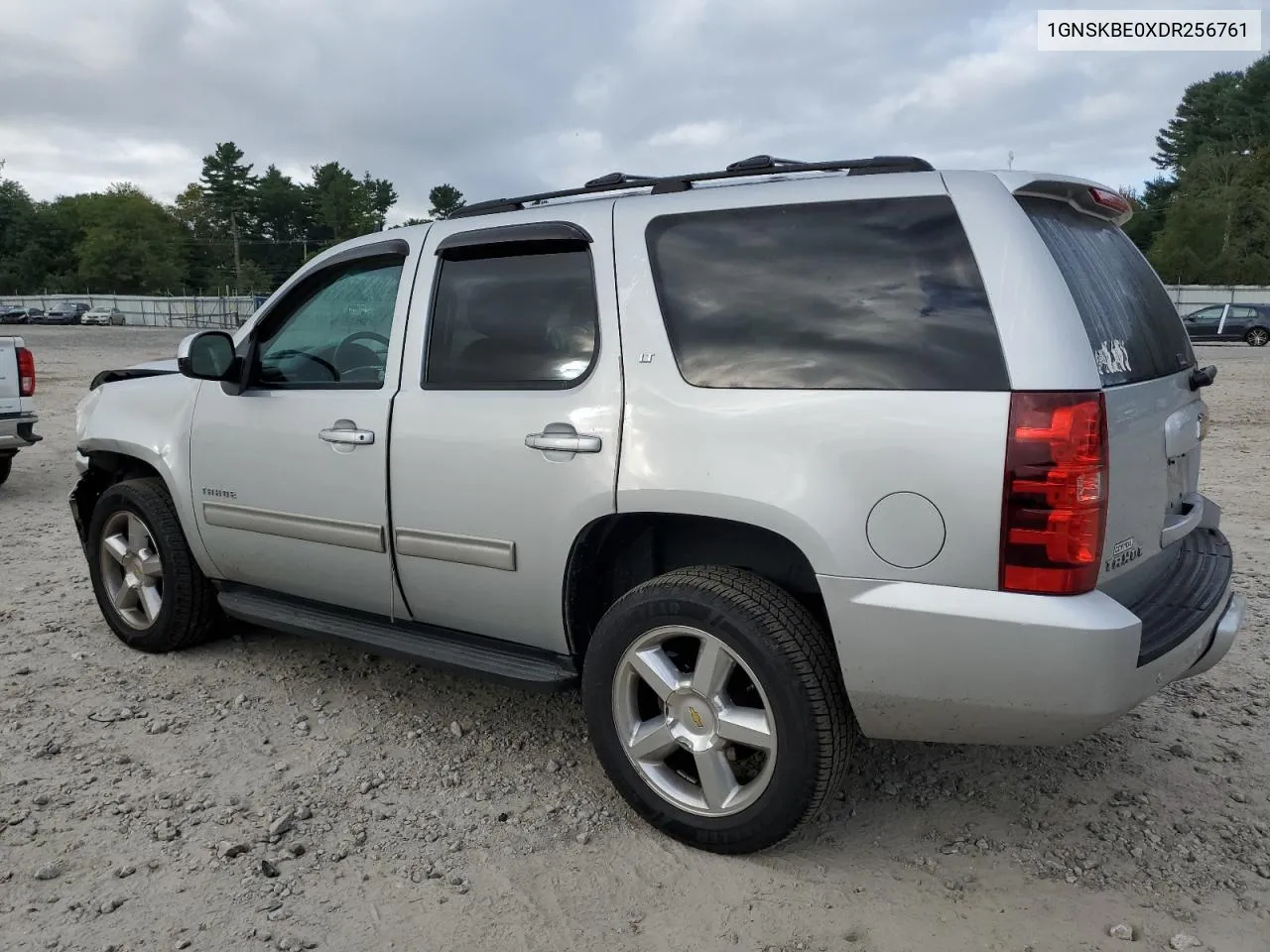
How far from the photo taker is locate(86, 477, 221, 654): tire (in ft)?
14.4

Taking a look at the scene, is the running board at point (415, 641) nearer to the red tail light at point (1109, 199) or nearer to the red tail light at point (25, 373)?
the red tail light at point (1109, 199)

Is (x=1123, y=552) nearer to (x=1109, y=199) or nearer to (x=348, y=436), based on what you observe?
(x=1109, y=199)

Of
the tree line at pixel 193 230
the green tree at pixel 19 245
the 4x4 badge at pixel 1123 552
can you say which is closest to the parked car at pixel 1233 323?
the 4x4 badge at pixel 1123 552

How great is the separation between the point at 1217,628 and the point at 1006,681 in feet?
2.92

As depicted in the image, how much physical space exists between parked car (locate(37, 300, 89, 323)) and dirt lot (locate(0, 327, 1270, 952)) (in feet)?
202

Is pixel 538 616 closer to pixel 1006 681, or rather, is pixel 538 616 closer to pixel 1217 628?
pixel 1006 681

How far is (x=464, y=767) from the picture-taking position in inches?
138

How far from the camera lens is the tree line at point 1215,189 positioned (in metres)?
57.5

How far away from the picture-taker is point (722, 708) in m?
2.86

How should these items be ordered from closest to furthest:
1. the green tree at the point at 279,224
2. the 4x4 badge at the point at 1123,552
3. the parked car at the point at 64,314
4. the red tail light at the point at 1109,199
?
the 4x4 badge at the point at 1123,552 → the red tail light at the point at 1109,199 → the parked car at the point at 64,314 → the green tree at the point at 279,224

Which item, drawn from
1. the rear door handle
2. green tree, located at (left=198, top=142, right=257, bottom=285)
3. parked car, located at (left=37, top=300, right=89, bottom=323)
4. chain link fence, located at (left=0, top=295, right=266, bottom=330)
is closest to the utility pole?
green tree, located at (left=198, top=142, right=257, bottom=285)

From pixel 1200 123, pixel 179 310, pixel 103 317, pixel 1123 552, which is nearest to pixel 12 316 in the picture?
pixel 103 317

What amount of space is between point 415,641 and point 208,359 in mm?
1406

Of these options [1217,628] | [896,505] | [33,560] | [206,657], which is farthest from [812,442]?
[33,560]
